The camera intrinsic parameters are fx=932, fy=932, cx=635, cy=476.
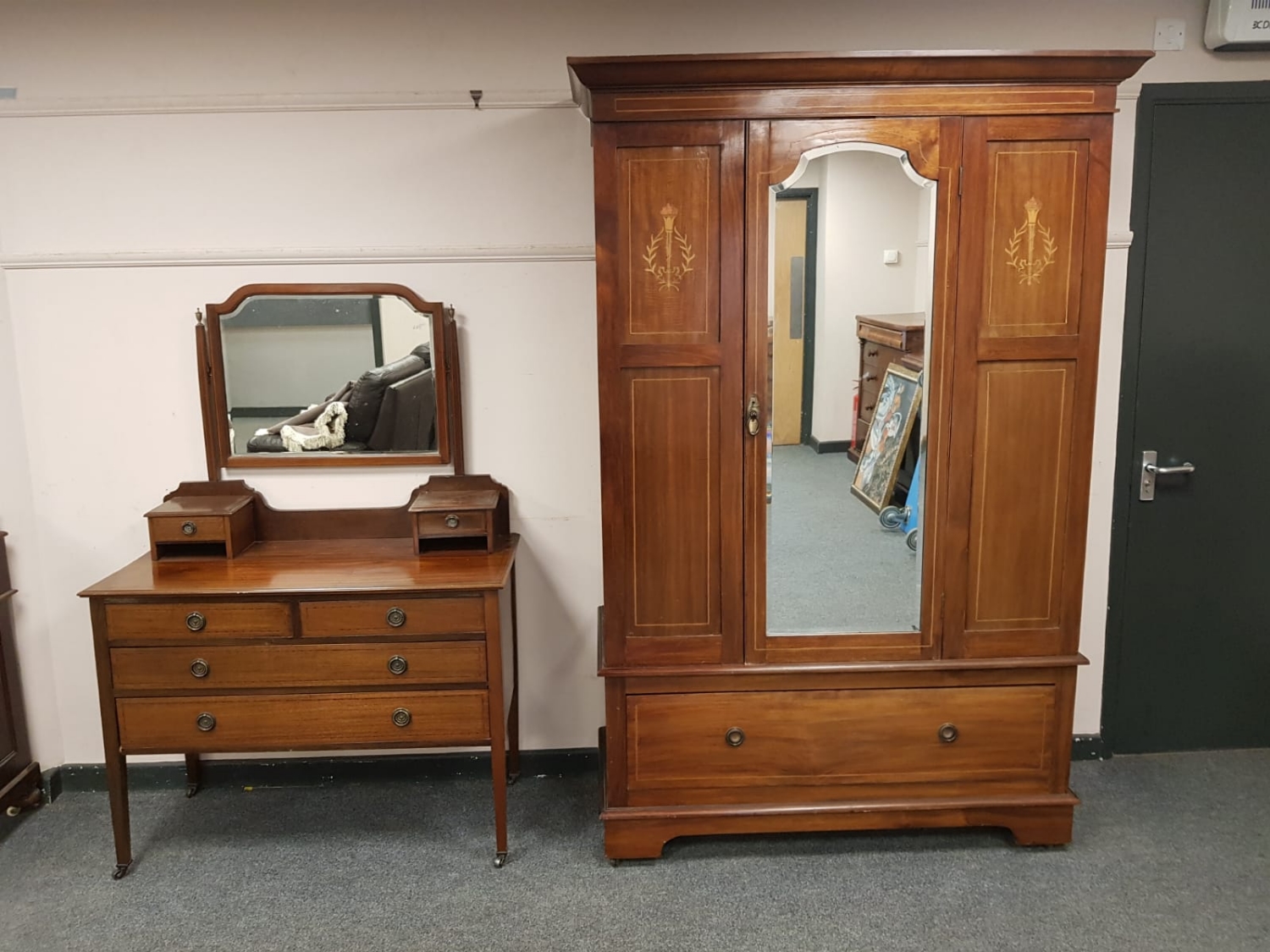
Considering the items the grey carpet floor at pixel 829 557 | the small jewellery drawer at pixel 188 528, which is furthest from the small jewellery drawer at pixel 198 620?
the grey carpet floor at pixel 829 557

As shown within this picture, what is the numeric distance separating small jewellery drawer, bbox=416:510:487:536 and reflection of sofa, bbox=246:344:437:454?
26 centimetres

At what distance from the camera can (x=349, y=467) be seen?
8.98 ft

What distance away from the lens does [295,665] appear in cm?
236

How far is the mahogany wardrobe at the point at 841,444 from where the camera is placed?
2146 mm

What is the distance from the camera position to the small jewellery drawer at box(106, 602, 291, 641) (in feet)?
7.58

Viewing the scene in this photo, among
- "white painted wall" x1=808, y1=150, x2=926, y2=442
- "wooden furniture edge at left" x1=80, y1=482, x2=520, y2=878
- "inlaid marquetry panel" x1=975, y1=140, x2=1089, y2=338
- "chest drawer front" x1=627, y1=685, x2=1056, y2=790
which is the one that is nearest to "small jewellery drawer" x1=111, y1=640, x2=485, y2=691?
"wooden furniture edge at left" x1=80, y1=482, x2=520, y2=878

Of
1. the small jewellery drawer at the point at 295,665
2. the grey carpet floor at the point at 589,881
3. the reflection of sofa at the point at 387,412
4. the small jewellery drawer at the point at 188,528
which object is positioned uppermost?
the reflection of sofa at the point at 387,412

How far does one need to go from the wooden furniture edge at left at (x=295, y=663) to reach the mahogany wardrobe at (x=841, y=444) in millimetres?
363

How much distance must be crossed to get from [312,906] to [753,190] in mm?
2036

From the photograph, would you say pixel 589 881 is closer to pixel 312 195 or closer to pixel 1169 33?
pixel 312 195

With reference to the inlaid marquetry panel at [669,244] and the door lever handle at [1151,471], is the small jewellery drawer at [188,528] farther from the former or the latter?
the door lever handle at [1151,471]

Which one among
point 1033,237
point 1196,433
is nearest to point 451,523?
point 1033,237

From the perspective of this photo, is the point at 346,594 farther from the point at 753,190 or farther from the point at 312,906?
the point at 753,190

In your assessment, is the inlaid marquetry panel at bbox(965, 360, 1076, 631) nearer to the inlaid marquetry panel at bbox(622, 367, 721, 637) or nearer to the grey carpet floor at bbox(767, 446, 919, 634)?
the grey carpet floor at bbox(767, 446, 919, 634)
